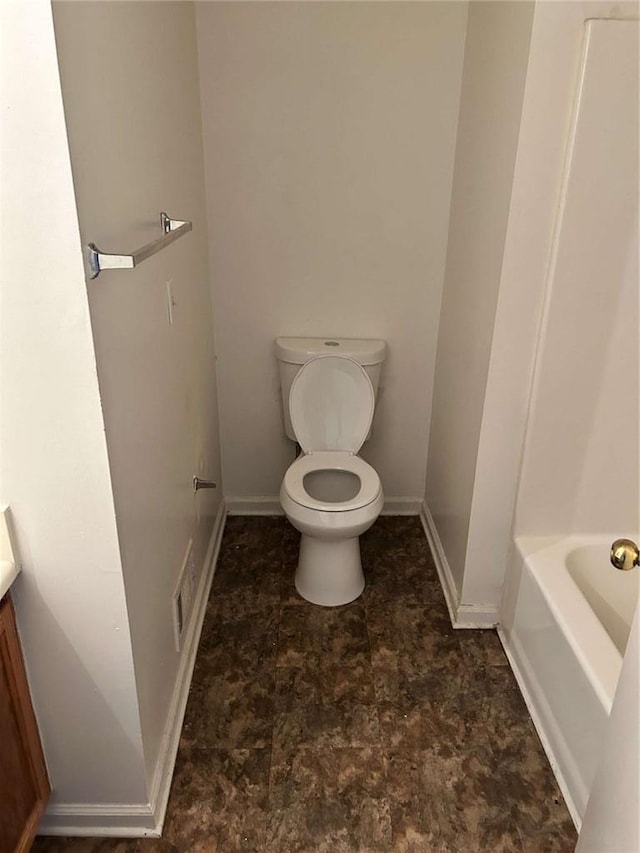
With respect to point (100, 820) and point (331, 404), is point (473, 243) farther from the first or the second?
point (100, 820)

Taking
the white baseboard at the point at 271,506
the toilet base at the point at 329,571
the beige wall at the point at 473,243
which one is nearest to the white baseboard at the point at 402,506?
the white baseboard at the point at 271,506

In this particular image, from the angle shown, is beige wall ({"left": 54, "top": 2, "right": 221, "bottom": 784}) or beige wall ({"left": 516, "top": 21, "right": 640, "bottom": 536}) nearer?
beige wall ({"left": 54, "top": 2, "right": 221, "bottom": 784})

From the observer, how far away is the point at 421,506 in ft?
8.96

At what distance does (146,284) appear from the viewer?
142 centimetres

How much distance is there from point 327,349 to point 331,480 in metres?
0.47

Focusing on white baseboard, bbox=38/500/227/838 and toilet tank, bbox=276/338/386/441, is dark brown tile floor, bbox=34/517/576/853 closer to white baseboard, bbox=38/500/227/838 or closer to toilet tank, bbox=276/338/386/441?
white baseboard, bbox=38/500/227/838

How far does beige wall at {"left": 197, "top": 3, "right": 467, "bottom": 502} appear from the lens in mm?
2047

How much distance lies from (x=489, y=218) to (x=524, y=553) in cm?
96

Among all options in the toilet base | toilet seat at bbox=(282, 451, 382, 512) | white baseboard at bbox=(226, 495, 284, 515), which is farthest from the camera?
white baseboard at bbox=(226, 495, 284, 515)

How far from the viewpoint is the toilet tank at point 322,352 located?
2.30 metres

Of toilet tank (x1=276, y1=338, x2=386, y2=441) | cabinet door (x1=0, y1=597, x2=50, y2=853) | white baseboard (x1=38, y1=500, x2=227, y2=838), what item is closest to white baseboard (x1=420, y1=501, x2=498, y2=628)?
toilet tank (x1=276, y1=338, x2=386, y2=441)

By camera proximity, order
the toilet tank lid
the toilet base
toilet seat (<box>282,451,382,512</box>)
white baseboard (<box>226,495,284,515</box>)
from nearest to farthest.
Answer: toilet seat (<box>282,451,382,512</box>), the toilet base, the toilet tank lid, white baseboard (<box>226,495,284,515</box>)

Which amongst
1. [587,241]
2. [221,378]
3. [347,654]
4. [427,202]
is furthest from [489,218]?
[347,654]

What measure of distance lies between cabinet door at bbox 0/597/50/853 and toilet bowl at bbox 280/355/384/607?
96 centimetres
